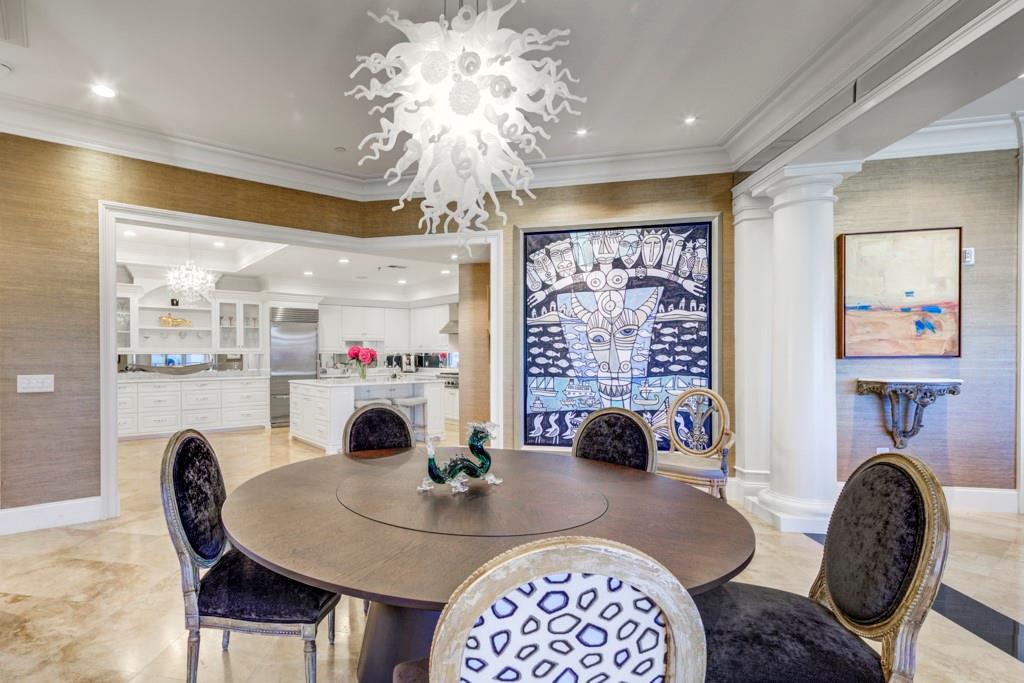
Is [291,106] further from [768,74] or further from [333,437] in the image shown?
[333,437]

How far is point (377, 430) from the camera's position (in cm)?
267

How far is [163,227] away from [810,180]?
4.74m

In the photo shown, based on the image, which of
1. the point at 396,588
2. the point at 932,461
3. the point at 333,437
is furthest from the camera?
the point at 333,437

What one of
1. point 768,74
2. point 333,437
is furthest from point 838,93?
point 333,437

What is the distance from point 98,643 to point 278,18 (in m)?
2.87

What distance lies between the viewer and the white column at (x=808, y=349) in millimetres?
3240

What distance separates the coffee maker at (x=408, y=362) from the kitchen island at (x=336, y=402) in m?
3.45

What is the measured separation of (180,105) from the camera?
125 inches

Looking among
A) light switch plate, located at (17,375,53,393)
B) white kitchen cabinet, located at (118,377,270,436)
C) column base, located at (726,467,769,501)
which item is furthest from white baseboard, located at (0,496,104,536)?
column base, located at (726,467,769,501)

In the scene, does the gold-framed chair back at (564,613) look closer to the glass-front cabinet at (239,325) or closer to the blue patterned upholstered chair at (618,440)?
the blue patterned upholstered chair at (618,440)

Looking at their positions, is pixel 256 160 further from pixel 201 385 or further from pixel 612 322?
pixel 201 385

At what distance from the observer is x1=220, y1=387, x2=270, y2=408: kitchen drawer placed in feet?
24.5

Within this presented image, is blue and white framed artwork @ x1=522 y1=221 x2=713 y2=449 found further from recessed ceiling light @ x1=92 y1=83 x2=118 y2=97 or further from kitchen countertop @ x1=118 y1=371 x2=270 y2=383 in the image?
kitchen countertop @ x1=118 y1=371 x2=270 y2=383

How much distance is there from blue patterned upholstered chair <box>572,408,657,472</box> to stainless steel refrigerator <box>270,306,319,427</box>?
6862mm
